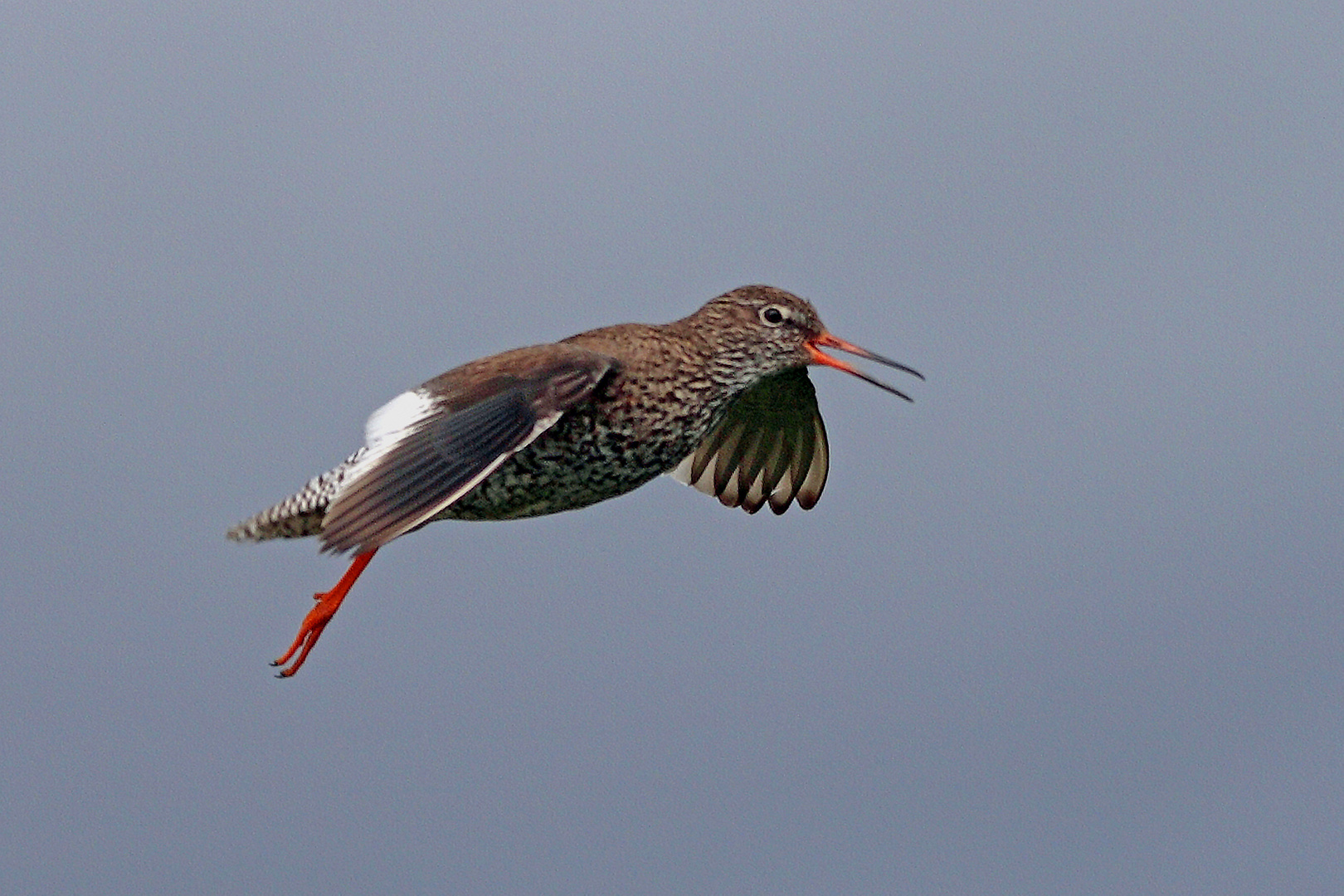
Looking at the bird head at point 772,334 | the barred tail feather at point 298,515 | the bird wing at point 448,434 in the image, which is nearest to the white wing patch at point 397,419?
the bird wing at point 448,434

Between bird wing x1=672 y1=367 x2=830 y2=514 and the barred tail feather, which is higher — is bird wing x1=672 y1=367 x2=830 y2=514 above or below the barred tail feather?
above

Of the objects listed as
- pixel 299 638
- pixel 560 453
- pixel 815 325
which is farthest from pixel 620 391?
pixel 299 638

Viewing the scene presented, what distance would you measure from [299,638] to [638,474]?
269 cm

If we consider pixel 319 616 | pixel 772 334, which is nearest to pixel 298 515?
pixel 319 616

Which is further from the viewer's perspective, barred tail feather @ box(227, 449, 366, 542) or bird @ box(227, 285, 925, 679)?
barred tail feather @ box(227, 449, 366, 542)

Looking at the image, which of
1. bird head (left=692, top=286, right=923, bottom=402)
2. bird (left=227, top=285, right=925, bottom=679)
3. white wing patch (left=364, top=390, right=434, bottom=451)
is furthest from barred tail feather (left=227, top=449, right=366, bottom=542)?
bird head (left=692, top=286, right=923, bottom=402)

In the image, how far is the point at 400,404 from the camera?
16.3 m

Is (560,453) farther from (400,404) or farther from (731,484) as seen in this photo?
(731,484)

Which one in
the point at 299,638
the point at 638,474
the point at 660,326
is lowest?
the point at 299,638

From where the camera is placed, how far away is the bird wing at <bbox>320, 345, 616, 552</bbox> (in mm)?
14805

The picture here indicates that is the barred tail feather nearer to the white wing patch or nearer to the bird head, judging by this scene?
the white wing patch

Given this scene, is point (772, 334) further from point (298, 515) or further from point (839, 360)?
point (298, 515)

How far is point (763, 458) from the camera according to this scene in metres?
19.4

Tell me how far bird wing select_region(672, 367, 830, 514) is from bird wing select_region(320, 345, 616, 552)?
313 cm
